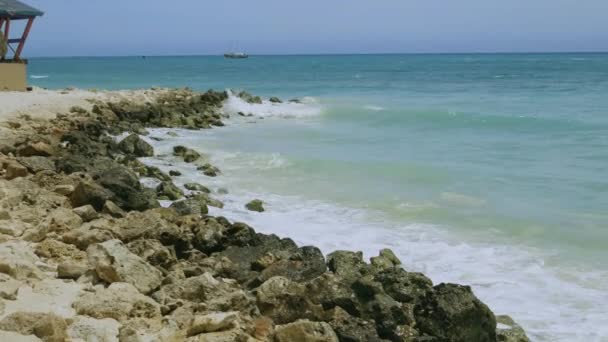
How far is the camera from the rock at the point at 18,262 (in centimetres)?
505

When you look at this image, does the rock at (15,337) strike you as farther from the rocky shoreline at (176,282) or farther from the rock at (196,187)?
the rock at (196,187)

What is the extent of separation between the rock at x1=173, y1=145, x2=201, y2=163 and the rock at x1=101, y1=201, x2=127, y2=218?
6.59m

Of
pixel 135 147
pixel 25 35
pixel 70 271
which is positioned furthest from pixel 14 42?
pixel 70 271

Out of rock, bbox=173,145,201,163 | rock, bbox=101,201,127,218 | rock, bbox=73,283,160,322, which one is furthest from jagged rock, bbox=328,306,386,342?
rock, bbox=173,145,201,163

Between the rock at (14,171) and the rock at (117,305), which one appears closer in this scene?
the rock at (117,305)

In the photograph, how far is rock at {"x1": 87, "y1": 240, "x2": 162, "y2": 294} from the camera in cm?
527

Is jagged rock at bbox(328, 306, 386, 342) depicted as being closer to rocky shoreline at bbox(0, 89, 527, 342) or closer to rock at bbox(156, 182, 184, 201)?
rocky shoreline at bbox(0, 89, 527, 342)

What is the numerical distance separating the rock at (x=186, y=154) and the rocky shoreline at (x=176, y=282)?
17.6 feet

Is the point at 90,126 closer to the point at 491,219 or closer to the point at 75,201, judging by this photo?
the point at 75,201

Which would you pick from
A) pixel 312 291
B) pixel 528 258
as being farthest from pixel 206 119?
pixel 312 291

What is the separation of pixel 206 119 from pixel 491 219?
13.9m

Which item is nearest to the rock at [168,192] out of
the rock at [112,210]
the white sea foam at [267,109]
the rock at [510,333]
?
the rock at [112,210]

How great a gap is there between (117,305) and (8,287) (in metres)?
0.79

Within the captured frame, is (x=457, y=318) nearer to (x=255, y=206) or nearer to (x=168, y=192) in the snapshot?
(x=255, y=206)
